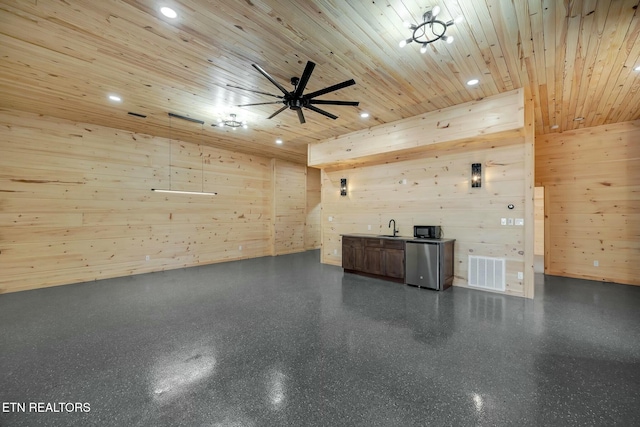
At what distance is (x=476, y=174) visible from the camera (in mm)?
4793

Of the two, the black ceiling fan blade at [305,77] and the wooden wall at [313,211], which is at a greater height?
the black ceiling fan blade at [305,77]

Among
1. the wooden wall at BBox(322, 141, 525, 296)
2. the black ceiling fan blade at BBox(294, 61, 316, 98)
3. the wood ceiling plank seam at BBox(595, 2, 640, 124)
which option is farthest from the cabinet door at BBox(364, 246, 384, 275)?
the wood ceiling plank seam at BBox(595, 2, 640, 124)

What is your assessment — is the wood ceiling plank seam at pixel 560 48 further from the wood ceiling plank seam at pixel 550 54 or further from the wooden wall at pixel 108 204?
the wooden wall at pixel 108 204

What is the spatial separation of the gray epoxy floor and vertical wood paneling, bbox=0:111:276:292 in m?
1.04

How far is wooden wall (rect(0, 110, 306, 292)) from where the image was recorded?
4793 millimetres

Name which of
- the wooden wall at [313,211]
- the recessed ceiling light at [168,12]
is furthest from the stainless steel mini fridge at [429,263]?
the wooden wall at [313,211]

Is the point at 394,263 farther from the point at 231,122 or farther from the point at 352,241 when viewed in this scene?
the point at 231,122

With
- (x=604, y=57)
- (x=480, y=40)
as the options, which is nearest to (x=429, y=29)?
(x=480, y=40)

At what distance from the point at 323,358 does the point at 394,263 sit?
10.2 ft

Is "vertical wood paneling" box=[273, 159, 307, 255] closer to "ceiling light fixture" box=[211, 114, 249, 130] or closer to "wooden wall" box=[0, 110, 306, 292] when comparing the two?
"wooden wall" box=[0, 110, 306, 292]

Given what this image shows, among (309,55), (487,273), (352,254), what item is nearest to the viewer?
(309,55)

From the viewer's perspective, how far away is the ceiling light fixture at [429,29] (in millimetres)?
2404

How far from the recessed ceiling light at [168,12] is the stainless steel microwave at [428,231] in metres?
4.82

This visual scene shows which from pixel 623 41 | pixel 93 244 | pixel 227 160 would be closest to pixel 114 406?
pixel 93 244
